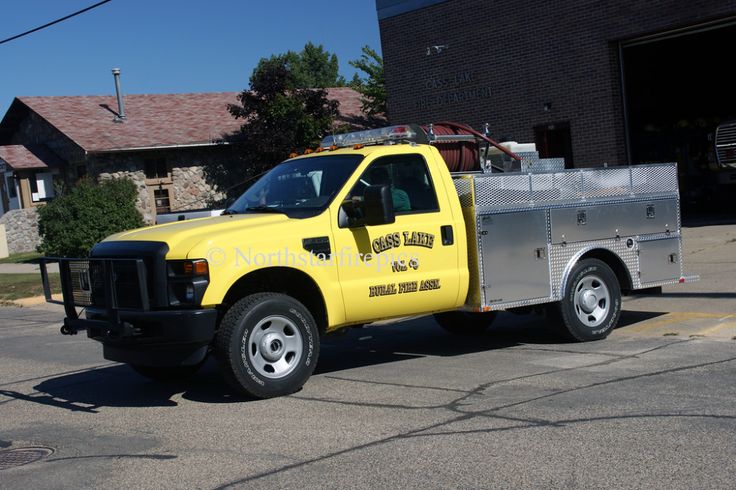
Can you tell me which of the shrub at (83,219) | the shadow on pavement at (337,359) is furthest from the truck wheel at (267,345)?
the shrub at (83,219)

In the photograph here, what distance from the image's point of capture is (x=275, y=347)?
25.2 ft

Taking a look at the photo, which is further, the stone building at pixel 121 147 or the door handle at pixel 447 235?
the stone building at pixel 121 147

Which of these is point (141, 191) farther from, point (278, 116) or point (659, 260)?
point (659, 260)

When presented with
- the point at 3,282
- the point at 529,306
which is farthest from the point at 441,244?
the point at 3,282

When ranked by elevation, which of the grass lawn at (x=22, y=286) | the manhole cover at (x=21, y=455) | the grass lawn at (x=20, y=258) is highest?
the grass lawn at (x=20, y=258)

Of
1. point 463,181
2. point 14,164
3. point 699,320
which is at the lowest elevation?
point 699,320

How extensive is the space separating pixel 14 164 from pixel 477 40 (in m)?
19.6

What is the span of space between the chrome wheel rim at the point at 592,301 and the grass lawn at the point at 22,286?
13.3 metres

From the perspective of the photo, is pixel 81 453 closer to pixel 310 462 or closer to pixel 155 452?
pixel 155 452

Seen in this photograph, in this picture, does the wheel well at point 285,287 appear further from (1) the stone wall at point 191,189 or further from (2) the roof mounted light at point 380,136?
(1) the stone wall at point 191,189

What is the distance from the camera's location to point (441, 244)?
339 inches

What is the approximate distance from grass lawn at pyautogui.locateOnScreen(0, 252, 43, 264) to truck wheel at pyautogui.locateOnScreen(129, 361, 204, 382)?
76.2 feet

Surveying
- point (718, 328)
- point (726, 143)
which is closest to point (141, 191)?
point (726, 143)

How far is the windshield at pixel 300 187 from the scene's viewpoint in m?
8.30
